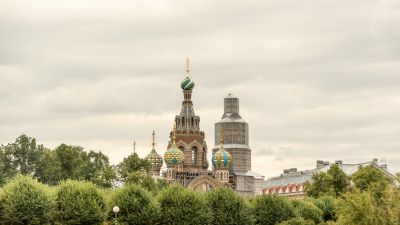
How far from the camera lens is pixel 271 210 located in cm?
5772

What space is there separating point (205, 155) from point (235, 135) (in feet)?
37.3

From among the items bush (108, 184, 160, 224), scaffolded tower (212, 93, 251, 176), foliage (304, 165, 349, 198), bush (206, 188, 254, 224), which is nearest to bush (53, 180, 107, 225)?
bush (108, 184, 160, 224)

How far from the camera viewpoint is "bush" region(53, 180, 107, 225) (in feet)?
156

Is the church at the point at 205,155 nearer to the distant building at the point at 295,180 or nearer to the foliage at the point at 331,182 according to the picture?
the distant building at the point at 295,180

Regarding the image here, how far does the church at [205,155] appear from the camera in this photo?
4528 inches

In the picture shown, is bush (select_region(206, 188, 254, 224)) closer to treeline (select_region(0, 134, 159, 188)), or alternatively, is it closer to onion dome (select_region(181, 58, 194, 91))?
treeline (select_region(0, 134, 159, 188))

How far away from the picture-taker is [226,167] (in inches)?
4606

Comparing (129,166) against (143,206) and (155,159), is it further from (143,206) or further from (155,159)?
(155,159)

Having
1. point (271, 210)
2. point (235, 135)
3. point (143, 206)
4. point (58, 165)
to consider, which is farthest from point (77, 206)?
point (235, 135)

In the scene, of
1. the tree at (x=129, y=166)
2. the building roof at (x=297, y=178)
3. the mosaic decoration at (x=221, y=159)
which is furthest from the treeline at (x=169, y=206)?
the mosaic decoration at (x=221, y=159)

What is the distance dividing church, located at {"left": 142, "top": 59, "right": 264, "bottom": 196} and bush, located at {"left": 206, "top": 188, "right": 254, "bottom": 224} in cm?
5546

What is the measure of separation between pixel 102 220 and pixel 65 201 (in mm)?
3908

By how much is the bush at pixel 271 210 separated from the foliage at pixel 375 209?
1821 centimetres

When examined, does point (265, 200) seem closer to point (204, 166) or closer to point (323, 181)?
point (323, 181)
